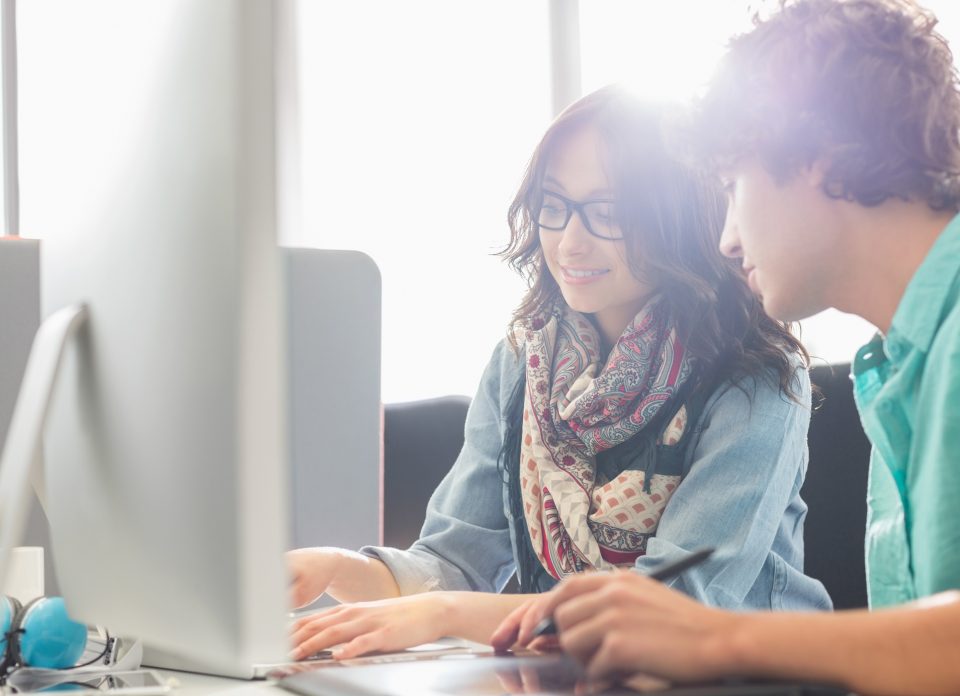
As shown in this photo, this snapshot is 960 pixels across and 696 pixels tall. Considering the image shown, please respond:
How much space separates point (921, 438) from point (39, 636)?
677mm

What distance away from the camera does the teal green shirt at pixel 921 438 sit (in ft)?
2.36

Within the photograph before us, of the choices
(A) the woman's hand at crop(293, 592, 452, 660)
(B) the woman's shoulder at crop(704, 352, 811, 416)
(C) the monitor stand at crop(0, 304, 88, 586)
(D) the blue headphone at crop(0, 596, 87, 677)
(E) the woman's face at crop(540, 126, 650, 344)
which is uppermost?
(E) the woman's face at crop(540, 126, 650, 344)

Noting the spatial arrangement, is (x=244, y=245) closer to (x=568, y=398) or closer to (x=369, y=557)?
(x=369, y=557)

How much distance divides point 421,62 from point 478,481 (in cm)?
236

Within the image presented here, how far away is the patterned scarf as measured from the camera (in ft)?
4.15

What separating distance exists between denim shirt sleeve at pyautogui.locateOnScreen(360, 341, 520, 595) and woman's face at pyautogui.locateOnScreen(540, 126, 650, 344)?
264mm

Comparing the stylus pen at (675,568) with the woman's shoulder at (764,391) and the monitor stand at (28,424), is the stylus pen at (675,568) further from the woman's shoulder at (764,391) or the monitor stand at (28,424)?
the woman's shoulder at (764,391)

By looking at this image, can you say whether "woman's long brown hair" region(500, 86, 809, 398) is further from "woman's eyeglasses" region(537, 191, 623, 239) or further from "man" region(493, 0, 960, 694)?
"man" region(493, 0, 960, 694)

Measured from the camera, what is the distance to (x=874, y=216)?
969 mm

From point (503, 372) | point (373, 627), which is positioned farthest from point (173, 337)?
point (503, 372)

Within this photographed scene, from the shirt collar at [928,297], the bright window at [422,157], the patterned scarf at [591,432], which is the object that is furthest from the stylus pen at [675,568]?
the bright window at [422,157]

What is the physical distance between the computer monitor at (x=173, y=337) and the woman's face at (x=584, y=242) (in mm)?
718

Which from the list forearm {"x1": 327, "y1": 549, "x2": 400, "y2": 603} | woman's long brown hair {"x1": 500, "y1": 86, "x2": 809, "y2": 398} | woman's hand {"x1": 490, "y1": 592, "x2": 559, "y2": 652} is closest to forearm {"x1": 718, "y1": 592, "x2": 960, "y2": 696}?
woman's hand {"x1": 490, "y1": 592, "x2": 559, "y2": 652}

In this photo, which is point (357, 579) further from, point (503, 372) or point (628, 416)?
point (503, 372)
